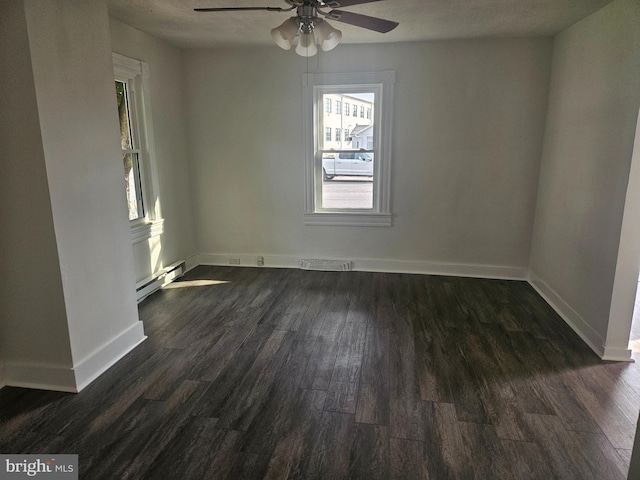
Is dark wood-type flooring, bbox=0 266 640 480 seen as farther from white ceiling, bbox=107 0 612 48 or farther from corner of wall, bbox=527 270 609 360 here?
white ceiling, bbox=107 0 612 48

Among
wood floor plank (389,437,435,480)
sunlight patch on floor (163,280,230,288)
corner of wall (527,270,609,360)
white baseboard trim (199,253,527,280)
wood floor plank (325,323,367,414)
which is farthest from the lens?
white baseboard trim (199,253,527,280)

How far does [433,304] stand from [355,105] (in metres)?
2.40

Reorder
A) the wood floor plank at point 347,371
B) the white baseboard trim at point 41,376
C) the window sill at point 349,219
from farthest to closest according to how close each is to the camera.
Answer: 1. the window sill at point 349,219
2. the white baseboard trim at point 41,376
3. the wood floor plank at point 347,371

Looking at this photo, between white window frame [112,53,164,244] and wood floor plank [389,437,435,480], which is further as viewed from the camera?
white window frame [112,53,164,244]

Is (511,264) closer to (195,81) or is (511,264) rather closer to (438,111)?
(438,111)

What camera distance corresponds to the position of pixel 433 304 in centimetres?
396

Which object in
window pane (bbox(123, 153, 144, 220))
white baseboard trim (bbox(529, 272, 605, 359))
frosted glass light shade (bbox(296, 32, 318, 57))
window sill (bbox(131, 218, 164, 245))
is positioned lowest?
white baseboard trim (bbox(529, 272, 605, 359))

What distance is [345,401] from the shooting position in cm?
247

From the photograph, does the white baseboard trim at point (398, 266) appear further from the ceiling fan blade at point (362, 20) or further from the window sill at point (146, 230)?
the ceiling fan blade at point (362, 20)

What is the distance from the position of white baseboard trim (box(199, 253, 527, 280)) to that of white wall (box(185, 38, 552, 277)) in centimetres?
2

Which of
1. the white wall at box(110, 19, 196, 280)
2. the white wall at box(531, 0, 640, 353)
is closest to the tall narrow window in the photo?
the white wall at box(110, 19, 196, 280)

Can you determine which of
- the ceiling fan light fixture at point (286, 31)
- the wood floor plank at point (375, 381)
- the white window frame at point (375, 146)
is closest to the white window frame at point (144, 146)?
the white window frame at point (375, 146)

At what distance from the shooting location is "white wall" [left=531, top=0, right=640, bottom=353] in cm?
283

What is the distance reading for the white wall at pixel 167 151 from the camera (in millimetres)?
4130
